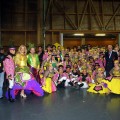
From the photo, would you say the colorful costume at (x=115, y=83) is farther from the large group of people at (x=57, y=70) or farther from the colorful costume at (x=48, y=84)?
the colorful costume at (x=48, y=84)

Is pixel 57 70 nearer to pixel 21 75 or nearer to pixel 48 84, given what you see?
pixel 48 84

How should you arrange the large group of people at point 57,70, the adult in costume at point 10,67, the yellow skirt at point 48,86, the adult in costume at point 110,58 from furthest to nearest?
the adult in costume at point 110,58, the yellow skirt at point 48,86, the large group of people at point 57,70, the adult in costume at point 10,67

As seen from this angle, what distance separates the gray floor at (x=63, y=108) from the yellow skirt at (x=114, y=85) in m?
0.23

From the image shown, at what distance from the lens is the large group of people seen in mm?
5219

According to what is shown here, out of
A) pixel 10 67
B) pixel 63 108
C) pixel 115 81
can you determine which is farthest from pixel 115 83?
pixel 10 67

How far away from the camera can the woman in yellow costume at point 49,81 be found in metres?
6.29

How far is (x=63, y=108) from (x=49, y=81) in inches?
81.7

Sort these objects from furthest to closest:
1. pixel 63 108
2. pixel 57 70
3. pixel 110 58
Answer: pixel 57 70, pixel 110 58, pixel 63 108

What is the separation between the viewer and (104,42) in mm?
15578

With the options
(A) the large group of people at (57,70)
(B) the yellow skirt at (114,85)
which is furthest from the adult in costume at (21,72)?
(B) the yellow skirt at (114,85)

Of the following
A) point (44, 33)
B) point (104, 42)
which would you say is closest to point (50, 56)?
point (44, 33)

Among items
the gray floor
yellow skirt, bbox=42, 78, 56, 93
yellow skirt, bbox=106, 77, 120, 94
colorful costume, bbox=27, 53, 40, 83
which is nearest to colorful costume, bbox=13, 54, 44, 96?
the gray floor

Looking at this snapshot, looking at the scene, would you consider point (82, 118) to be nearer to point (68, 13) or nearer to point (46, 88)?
point (46, 88)

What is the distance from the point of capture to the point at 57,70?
24.5 ft
